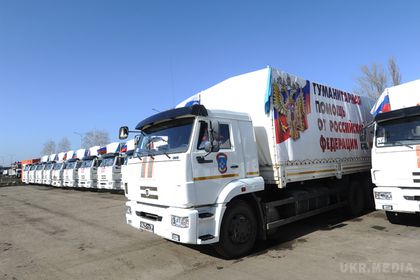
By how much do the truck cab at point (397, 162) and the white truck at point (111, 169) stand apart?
15.4 m

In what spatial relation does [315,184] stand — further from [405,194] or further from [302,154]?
[405,194]

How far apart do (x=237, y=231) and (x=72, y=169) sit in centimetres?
2287

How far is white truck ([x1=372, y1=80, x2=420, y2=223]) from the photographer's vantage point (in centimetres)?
694

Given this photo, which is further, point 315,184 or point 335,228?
point 315,184

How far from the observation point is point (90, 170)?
73.0ft

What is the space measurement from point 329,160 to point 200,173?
4470mm

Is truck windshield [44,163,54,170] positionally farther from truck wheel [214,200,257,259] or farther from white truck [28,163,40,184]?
truck wheel [214,200,257,259]

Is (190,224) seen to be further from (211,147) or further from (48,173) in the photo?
(48,173)

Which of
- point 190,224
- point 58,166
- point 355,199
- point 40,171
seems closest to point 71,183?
point 58,166

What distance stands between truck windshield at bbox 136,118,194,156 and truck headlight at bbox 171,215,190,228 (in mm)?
1096

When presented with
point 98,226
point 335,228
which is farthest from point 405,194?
point 98,226

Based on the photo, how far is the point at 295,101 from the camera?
7.55 meters

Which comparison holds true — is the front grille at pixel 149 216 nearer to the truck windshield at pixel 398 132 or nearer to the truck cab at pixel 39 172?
the truck windshield at pixel 398 132

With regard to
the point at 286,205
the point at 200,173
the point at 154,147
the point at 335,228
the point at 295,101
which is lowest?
the point at 335,228
